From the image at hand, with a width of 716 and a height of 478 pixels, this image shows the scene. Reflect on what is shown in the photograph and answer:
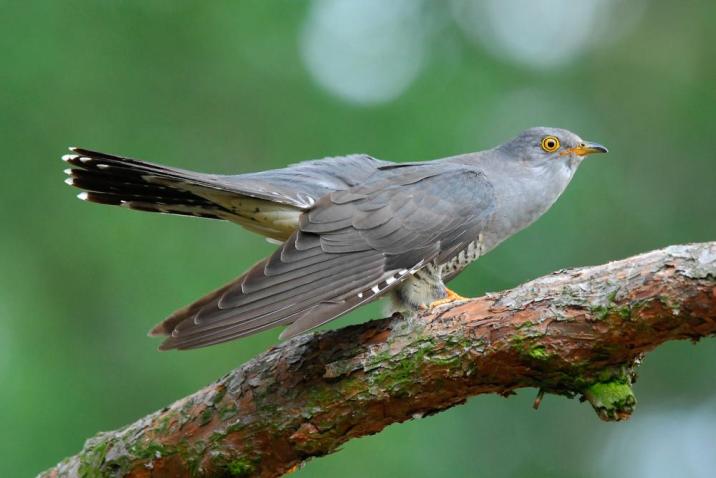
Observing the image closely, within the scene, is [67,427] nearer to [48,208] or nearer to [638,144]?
[48,208]

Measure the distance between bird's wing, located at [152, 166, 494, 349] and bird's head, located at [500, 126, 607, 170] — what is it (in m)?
0.62

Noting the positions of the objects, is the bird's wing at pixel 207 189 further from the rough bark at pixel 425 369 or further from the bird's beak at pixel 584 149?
the bird's beak at pixel 584 149

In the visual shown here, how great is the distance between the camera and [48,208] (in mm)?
7430

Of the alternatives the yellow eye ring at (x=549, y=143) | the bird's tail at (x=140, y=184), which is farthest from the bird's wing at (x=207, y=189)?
the yellow eye ring at (x=549, y=143)

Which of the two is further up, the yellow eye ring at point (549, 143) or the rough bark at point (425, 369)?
the yellow eye ring at point (549, 143)

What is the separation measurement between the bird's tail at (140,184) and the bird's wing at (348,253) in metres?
0.43

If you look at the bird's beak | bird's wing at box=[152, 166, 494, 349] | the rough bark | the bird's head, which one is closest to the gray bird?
bird's wing at box=[152, 166, 494, 349]

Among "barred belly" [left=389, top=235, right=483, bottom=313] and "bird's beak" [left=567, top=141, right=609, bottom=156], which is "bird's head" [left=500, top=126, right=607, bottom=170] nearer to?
"bird's beak" [left=567, top=141, right=609, bottom=156]

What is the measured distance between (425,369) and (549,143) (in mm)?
2160

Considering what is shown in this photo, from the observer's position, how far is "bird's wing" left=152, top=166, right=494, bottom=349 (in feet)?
11.3

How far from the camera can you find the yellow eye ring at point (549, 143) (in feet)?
16.4

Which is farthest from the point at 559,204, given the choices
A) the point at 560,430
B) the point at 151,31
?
the point at 151,31

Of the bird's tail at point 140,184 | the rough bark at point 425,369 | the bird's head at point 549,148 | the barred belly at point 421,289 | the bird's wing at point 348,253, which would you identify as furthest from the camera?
the bird's head at point 549,148

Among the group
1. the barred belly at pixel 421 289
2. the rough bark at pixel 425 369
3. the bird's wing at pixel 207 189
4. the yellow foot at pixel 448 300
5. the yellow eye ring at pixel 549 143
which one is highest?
the yellow eye ring at pixel 549 143
